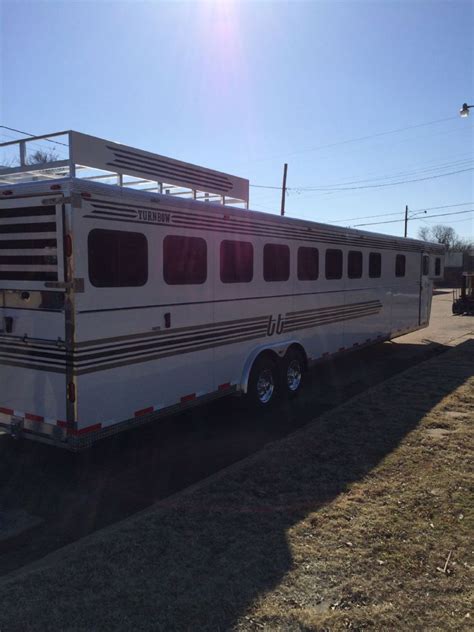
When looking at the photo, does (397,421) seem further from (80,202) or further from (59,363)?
(80,202)

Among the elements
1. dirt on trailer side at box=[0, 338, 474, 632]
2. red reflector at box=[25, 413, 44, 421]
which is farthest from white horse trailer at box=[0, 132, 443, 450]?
dirt on trailer side at box=[0, 338, 474, 632]

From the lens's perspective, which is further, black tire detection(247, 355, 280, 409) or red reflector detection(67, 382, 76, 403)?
black tire detection(247, 355, 280, 409)

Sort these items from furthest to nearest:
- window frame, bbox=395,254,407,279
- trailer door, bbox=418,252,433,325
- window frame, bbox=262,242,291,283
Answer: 1. trailer door, bbox=418,252,433,325
2. window frame, bbox=395,254,407,279
3. window frame, bbox=262,242,291,283

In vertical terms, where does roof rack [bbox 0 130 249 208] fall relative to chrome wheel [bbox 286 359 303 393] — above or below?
above

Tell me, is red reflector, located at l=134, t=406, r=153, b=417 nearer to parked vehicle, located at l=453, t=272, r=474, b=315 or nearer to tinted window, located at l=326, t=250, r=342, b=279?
tinted window, located at l=326, t=250, r=342, b=279

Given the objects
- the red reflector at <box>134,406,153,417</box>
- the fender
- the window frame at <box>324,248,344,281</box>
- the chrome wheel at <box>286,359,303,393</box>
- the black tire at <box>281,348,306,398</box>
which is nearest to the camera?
the red reflector at <box>134,406,153,417</box>

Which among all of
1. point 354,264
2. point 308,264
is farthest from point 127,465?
point 354,264

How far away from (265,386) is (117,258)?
324 centimetres

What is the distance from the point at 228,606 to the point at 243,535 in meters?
0.80

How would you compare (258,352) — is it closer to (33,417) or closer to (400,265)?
(33,417)

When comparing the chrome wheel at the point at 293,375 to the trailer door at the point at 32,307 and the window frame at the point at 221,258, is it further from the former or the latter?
the trailer door at the point at 32,307

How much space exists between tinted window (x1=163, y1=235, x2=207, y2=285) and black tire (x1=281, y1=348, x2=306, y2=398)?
2296mm

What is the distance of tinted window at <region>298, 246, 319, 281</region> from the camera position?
309 inches

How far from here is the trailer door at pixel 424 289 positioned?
1310 cm
